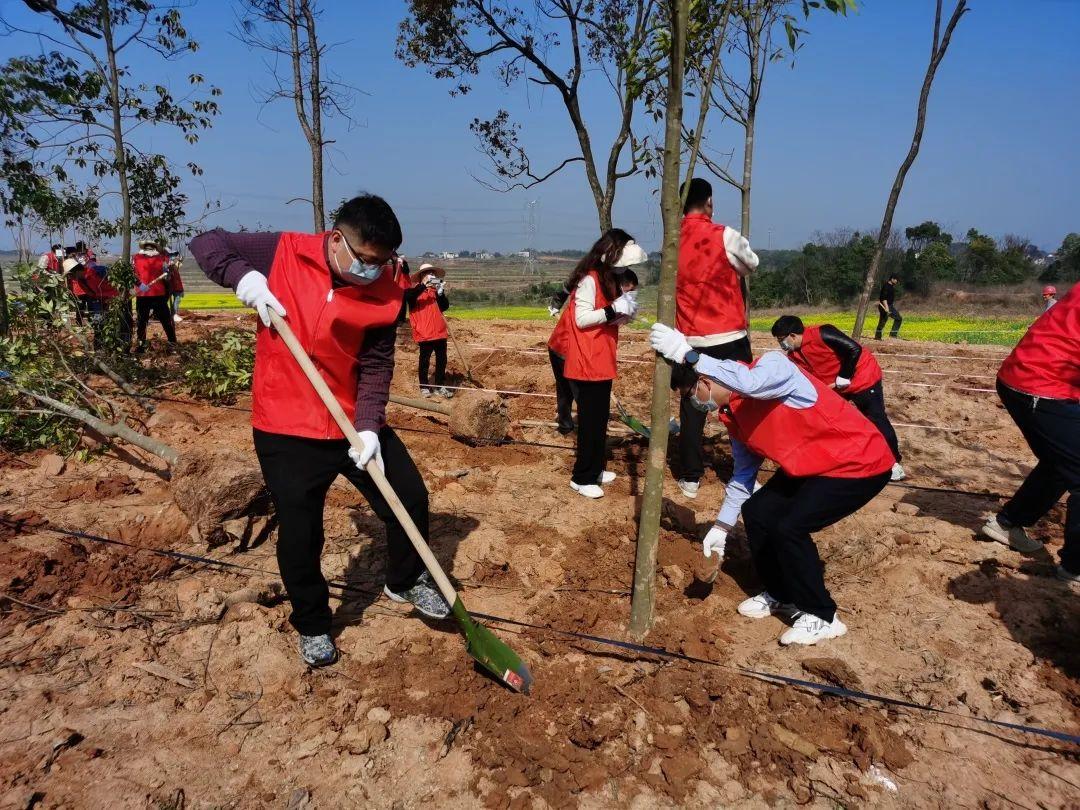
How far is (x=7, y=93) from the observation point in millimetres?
6371

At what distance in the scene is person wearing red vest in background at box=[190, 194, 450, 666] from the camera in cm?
242

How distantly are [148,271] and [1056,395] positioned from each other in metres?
9.97

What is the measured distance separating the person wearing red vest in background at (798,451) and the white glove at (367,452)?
48.0 inches

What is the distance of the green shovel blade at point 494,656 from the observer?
256 cm

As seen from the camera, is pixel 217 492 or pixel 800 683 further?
pixel 217 492

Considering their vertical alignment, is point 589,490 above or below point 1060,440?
below

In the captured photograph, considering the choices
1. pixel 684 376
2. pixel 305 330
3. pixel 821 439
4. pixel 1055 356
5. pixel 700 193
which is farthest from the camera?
pixel 700 193

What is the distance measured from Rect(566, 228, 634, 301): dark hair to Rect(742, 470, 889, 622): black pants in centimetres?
181

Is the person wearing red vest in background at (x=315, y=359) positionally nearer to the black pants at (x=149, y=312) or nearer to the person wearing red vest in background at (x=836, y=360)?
the person wearing red vest in background at (x=836, y=360)

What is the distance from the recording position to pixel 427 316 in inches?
279

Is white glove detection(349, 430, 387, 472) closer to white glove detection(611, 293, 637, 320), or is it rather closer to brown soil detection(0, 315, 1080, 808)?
brown soil detection(0, 315, 1080, 808)

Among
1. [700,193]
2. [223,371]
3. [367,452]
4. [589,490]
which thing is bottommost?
[589,490]

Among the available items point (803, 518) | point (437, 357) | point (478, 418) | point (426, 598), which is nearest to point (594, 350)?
point (478, 418)

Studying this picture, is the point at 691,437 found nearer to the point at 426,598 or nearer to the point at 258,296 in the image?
the point at 426,598
